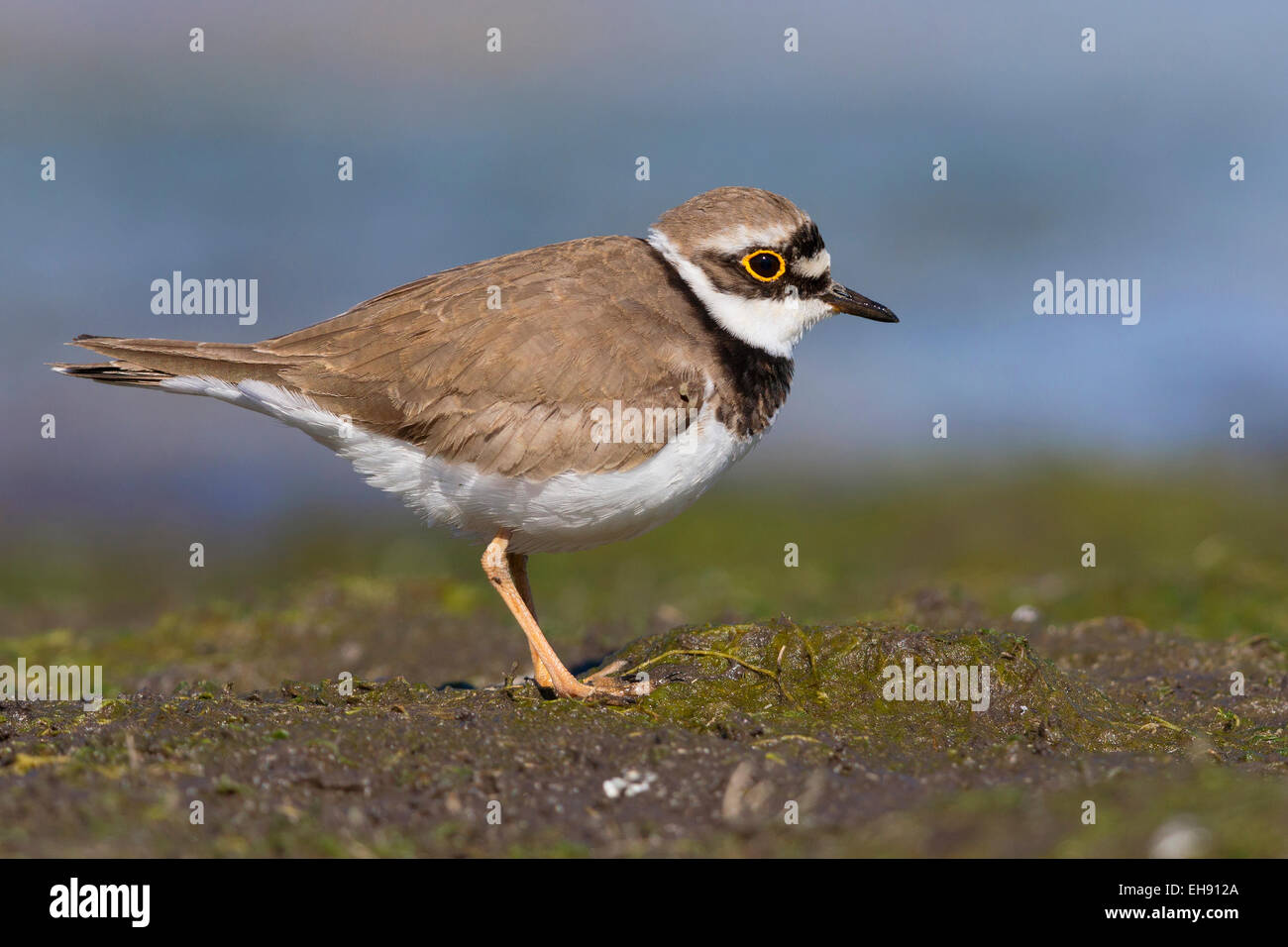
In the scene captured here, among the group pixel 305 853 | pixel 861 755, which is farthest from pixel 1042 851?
pixel 305 853

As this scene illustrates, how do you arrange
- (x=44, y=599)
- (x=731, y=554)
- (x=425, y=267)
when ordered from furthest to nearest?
(x=425, y=267) < (x=731, y=554) < (x=44, y=599)

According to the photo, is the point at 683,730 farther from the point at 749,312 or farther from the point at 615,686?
the point at 749,312

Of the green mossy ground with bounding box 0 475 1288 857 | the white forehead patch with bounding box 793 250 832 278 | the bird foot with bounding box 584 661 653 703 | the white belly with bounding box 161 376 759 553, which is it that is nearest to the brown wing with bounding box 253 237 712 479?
the white belly with bounding box 161 376 759 553

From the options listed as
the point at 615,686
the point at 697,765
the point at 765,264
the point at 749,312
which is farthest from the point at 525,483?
the point at 697,765

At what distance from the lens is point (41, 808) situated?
4.43 metres

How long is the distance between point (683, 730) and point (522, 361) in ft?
7.42

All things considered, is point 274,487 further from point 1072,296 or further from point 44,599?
point 1072,296

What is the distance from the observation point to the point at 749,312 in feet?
23.8

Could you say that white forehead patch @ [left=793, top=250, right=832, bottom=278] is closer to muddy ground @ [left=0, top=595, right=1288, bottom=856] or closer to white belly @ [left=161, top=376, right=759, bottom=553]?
white belly @ [left=161, top=376, right=759, bottom=553]

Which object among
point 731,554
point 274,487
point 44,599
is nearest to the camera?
point 44,599

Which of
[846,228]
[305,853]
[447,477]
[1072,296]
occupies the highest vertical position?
[846,228]

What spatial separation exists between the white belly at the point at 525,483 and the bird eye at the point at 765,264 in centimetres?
108

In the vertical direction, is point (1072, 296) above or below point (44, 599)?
above

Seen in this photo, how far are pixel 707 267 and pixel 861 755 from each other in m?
3.20
